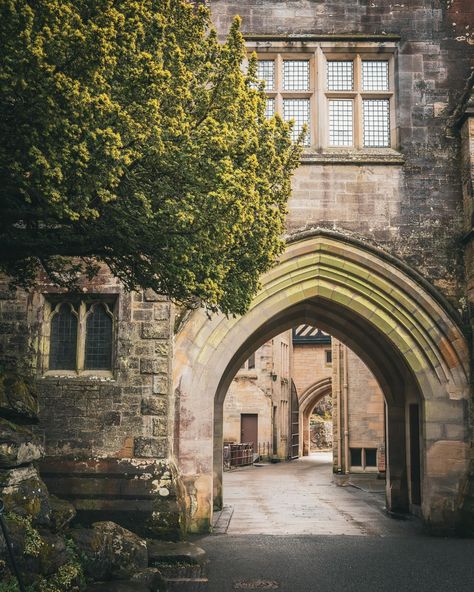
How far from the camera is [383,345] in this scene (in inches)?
546

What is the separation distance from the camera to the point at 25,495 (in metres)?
6.90

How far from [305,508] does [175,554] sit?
655 cm

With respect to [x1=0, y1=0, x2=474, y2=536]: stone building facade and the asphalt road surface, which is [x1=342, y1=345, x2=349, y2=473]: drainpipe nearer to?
[x1=0, y1=0, x2=474, y2=536]: stone building facade

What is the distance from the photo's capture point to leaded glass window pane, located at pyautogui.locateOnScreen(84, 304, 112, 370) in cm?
1073

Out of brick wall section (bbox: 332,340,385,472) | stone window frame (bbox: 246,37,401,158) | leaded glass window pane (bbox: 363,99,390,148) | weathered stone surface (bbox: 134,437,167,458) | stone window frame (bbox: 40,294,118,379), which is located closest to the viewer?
weathered stone surface (bbox: 134,437,167,458)

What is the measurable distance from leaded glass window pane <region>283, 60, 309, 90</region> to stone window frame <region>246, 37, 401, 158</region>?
10 cm

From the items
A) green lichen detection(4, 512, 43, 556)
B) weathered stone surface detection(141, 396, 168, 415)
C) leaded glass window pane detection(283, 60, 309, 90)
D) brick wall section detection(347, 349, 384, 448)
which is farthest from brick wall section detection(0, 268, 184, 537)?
brick wall section detection(347, 349, 384, 448)

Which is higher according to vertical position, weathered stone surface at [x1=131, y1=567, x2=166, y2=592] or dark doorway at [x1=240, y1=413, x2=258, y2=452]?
dark doorway at [x1=240, y1=413, x2=258, y2=452]

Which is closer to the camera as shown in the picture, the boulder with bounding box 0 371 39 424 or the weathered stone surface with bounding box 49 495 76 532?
the weathered stone surface with bounding box 49 495 76 532

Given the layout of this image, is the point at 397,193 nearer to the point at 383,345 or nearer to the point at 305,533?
the point at 383,345

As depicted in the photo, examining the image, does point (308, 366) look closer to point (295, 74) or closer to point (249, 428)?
point (249, 428)

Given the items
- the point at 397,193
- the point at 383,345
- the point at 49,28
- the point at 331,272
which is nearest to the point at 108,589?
the point at 49,28

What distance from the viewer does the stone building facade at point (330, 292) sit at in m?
10.3

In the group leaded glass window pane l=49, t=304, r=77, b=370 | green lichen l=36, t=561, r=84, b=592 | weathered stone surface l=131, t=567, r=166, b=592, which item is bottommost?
weathered stone surface l=131, t=567, r=166, b=592
